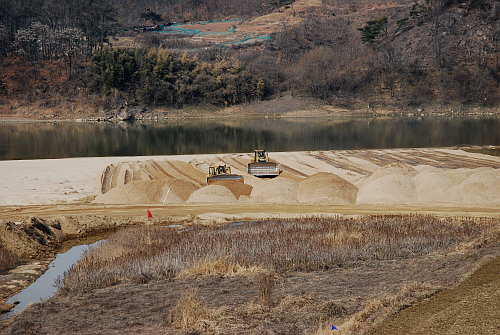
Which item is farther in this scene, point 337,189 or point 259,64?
point 259,64

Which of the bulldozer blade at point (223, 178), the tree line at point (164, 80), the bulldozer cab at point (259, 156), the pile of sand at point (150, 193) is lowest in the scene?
the pile of sand at point (150, 193)

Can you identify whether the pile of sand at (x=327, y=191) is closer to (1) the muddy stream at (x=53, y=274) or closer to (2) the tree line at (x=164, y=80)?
(1) the muddy stream at (x=53, y=274)

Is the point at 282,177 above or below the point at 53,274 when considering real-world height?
above

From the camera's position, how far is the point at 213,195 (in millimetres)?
19953

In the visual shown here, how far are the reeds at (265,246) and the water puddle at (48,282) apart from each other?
1.76 feet

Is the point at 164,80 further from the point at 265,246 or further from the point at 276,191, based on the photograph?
the point at 265,246

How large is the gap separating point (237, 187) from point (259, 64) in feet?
297

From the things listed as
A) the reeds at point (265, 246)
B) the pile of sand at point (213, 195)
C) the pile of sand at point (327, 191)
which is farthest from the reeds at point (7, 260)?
the pile of sand at point (327, 191)

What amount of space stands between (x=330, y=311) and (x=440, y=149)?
34368 millimetres

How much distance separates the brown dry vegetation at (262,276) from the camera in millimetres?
7059

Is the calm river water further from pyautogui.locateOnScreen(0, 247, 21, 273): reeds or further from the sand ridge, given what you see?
pyautogui.locateOnScreen(0, 247, 21, 273): reeds

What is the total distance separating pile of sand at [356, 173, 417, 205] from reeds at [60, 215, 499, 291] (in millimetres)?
3936

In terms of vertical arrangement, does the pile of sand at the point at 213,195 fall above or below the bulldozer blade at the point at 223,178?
below

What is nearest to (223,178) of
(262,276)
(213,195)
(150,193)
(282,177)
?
(213,195)
